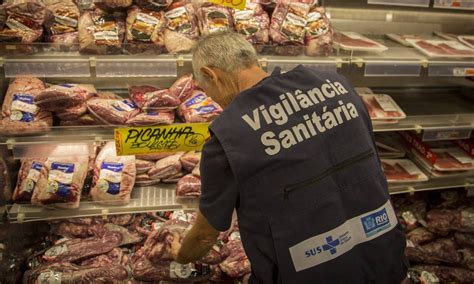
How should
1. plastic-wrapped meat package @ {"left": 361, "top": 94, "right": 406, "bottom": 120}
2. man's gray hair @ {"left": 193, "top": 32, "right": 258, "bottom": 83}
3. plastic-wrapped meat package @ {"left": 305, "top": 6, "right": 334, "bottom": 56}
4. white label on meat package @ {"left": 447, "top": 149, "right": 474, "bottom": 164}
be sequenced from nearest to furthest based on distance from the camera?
man's gray hair @ {"left": 193, "top": 32, "right": 258, "bottom": 83} < plastic-wrapped meat package @ {"left": 305, "top": 6, "right": 334, "bottom": 56} < plastic-wrapped meat package @ {"left": 361, "top": 94, "right": 406, "bottom": 120} < white label on meat package @ {"left": 447, "top": 149, "right": 474, "bottom": 164}

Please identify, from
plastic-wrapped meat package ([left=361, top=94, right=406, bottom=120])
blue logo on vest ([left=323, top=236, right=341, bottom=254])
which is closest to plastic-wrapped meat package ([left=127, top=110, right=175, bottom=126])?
blue logo on vest ([left=323, top=236, right=341, bottom=254])

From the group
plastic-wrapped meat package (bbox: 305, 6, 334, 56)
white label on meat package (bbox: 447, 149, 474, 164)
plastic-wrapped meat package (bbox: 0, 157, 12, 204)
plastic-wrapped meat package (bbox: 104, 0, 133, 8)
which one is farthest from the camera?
white label on meat package (bbox: 447, 149, 474, 164)

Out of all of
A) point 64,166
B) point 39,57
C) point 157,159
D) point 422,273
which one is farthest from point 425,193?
point 39,57

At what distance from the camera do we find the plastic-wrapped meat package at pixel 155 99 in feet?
6.41

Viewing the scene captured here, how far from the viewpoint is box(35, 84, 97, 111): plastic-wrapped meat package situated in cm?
182

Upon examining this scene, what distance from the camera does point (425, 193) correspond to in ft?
9.04

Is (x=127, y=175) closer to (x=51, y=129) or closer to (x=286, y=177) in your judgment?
(x=51, y=129)

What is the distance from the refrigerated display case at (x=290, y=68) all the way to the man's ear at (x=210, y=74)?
412 millimetres

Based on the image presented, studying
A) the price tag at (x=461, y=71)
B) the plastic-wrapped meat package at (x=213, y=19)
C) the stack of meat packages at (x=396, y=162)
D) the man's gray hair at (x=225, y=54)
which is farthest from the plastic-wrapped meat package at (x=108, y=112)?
the price tag at (x=461, y=71)

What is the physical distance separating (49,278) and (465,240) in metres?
2.23

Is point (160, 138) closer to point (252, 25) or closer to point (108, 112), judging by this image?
point (108, 112)

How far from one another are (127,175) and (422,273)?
1688 mm

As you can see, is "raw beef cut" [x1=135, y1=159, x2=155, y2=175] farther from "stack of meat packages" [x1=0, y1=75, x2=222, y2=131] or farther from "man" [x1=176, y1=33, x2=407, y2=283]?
"man" [x1=176, y1=33, x2=407, y2=283]

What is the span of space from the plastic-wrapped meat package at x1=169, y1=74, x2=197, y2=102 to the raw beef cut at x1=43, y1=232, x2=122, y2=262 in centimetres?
76
